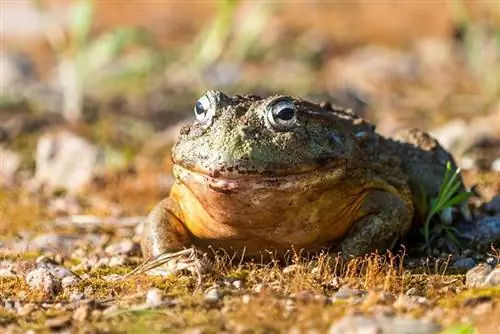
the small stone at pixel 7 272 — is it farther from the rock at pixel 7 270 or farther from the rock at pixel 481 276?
the rock at pixel 481 276

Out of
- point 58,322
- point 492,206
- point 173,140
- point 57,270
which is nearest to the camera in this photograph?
point 58,322

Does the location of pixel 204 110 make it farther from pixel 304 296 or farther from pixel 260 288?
pixel 304 296

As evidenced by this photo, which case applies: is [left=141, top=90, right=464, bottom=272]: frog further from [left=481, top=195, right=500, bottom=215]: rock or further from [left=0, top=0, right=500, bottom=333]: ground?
[left=481, top=195, right=500, bottom=215]: rock

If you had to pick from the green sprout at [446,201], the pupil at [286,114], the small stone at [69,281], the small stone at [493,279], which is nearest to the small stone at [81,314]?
the small stone at [69,281]

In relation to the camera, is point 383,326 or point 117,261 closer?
point 383,326

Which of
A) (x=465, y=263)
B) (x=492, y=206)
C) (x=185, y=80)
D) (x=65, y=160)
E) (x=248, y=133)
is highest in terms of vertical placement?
(x=185, y=80)

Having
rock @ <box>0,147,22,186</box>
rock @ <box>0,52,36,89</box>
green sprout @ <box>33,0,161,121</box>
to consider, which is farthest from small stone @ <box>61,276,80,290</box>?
rock @ <box>0,52,36,89</box>

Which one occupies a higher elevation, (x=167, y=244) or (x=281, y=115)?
(x=281, y=115)

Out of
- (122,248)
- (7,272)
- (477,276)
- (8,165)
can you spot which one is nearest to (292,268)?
(477,276)
